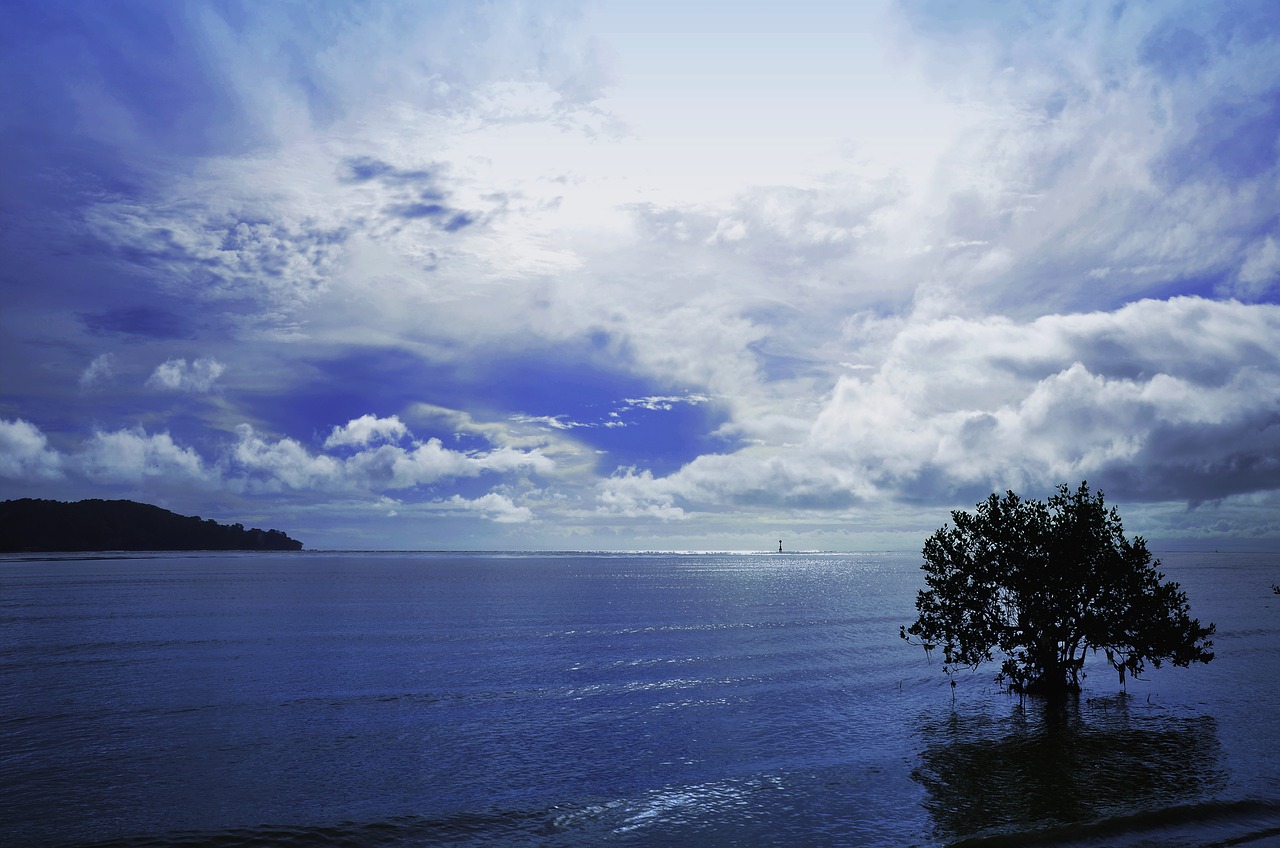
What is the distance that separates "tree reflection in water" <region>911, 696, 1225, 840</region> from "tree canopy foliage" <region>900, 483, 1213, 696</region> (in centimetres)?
312

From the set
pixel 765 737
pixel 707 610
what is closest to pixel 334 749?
pixel 765 737

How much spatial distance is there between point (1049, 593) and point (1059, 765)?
42.4 ft

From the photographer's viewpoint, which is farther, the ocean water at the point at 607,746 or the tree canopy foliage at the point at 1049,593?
the tree canopy foliage at the point at 1049,593

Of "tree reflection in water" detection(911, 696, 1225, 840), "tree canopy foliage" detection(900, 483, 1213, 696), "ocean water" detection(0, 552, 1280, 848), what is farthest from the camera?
"tree canopy foliage" detection(900, 483, 1213, 696)

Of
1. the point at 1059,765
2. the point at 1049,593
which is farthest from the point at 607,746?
the point at 1049,593

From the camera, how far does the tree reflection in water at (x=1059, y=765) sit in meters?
23.0

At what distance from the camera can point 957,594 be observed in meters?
A: 40.8

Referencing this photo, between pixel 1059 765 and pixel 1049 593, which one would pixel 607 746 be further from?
pixel 1049 593

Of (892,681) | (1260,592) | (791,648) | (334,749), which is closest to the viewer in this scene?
(334,749)

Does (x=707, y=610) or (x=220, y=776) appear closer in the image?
(x=220, y=776)

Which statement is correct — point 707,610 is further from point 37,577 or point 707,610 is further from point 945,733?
point 37,577

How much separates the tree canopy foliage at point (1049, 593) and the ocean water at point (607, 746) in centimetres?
262

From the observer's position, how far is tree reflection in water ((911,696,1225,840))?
23.0 metres

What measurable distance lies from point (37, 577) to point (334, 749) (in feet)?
534
